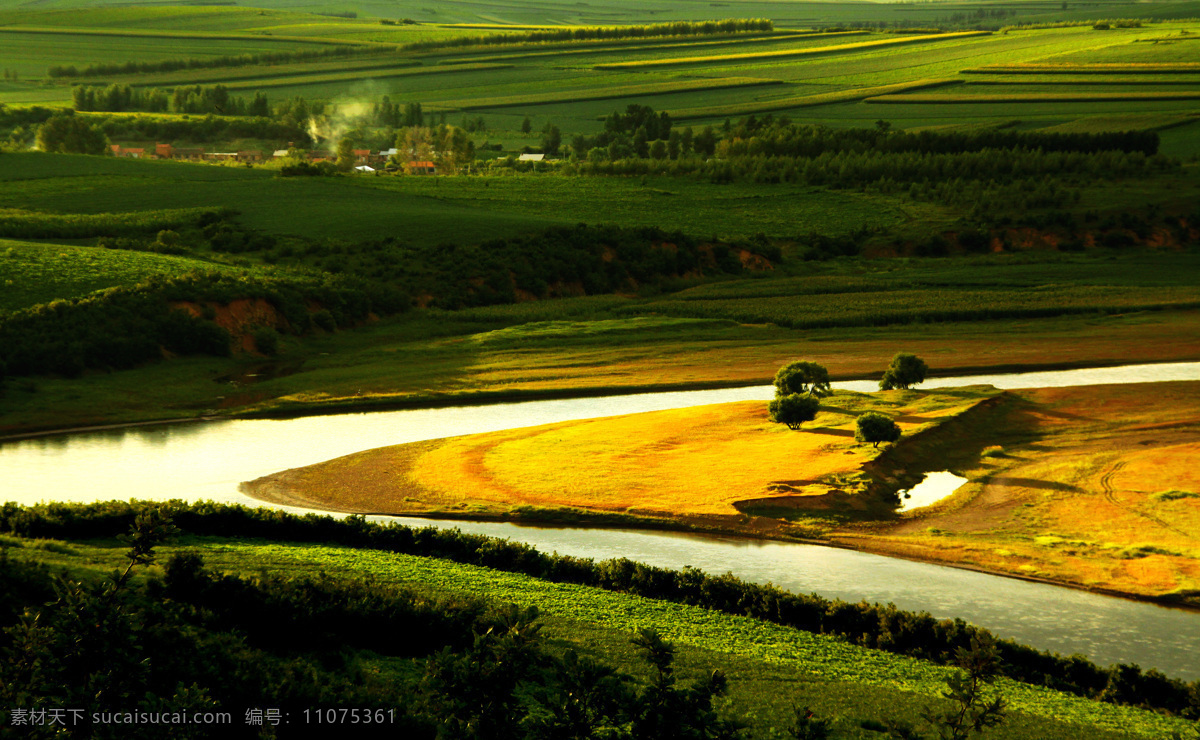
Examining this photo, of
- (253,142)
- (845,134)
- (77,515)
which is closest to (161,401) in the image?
(77,515)

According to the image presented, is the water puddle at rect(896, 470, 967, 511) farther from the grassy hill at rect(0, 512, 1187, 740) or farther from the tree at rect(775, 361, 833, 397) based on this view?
the grassy hill at rect(0, 512, 1187, 740)

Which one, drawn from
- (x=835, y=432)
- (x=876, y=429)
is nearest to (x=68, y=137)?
(x=835, y=432)

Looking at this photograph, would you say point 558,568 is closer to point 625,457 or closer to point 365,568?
point 365,568

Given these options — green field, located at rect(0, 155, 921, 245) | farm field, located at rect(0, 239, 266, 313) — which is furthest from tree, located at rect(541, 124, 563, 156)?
farm field, located at rect(0, 239, 266, 313)

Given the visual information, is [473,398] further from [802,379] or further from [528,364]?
[802,379]

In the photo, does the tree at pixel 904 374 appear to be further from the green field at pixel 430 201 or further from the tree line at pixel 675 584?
the green field at pixel 430 201

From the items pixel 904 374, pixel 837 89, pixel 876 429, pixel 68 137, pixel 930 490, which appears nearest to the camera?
pixel 930 490

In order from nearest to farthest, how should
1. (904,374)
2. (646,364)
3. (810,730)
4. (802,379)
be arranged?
(810,730)
(802,379)
(904,374)
(646,364)
